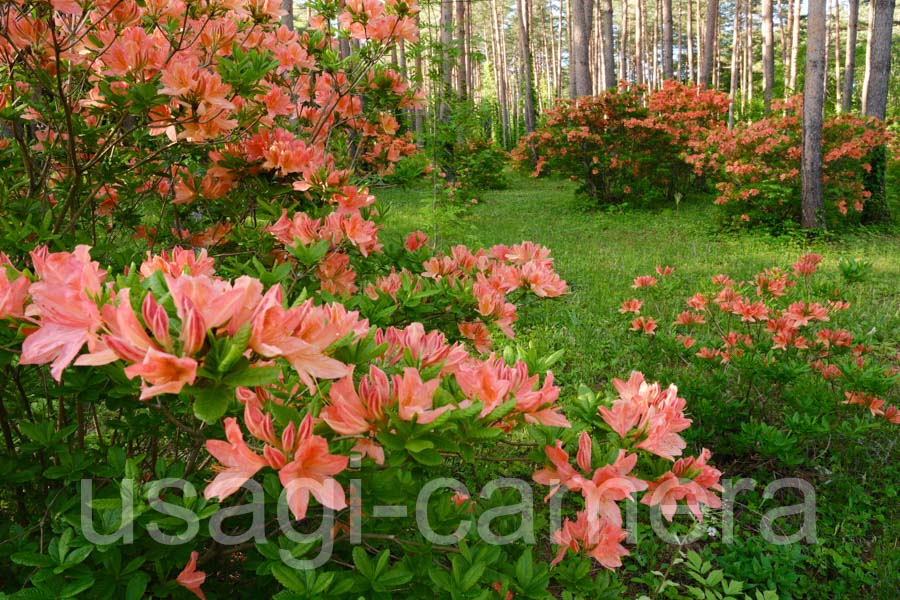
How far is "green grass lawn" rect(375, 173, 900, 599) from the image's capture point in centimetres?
212

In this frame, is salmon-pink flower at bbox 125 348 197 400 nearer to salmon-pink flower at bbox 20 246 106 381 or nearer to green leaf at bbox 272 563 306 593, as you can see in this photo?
salmon-pink flower at bbox 20 246 106 381

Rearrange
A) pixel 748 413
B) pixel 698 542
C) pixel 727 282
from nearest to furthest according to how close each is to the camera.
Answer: pixel 698 542 → pixel 748 413 → pixel 727 282

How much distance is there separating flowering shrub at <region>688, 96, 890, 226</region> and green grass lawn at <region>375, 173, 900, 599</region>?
0.41 m

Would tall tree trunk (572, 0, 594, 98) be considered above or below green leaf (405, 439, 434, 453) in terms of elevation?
above

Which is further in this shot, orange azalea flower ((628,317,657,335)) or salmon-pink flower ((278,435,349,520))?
orange azalea flower ((628,317,657,335))

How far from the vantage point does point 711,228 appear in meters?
8.30

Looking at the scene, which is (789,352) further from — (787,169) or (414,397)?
(787,169)

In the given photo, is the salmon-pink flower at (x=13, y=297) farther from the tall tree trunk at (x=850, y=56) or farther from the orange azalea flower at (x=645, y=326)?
the tall tree trunk at (x=850, y=56)

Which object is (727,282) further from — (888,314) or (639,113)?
(639,113)

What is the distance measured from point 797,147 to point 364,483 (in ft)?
28.6

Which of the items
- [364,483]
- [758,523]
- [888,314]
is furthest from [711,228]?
[364,483]

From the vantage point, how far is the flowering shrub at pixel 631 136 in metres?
10.1

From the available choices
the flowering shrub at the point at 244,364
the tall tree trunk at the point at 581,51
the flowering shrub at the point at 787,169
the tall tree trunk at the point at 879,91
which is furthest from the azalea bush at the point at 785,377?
the tall tree trunk at the point at 581,51

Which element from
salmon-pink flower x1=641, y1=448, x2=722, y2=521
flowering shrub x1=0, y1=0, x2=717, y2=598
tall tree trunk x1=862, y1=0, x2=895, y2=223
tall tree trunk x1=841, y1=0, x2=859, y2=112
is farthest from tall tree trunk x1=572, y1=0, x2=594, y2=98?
salmon-pink flower x1=641, y1=448, x2=722, y2=521
